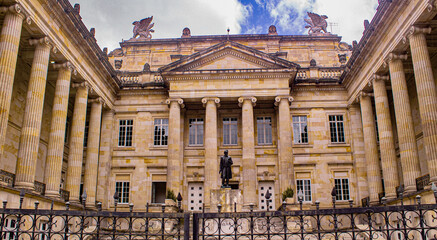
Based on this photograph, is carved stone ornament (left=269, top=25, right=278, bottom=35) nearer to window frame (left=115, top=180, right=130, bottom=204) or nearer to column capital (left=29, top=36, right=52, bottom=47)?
window frame (left=115, top=180, right=130, bottom=204)

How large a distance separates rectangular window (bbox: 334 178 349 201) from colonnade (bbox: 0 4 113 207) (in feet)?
52.0

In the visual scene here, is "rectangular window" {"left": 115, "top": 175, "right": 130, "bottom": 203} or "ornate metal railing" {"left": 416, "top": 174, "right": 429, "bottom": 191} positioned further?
"rectangular window" {"left": 115, "top": 175, "right": 130, "bottom": 203}

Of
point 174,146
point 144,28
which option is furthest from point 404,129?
point 144,28

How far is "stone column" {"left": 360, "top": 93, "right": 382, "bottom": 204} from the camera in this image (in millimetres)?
24547

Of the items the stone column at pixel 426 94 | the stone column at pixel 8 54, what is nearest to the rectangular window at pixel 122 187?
the stone column at pixel 8 54

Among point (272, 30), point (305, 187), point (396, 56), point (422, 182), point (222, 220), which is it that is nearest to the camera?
point (222, 220)

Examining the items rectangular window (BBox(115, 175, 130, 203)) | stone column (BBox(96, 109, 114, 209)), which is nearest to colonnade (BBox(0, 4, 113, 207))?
stone column (BBox(96, 109, 114, 209))

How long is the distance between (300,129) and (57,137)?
633 inches

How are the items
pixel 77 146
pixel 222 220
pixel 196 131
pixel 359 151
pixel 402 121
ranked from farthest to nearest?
pixel 196 131 → pixel 359 151 → pixel 77 146 → pixel 402 121 → pixel 222 220

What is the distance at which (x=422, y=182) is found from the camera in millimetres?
18484

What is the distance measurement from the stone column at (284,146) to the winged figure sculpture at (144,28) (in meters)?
14.9

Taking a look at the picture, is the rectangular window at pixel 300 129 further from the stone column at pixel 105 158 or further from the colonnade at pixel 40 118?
the colonnade at pixel 40 118

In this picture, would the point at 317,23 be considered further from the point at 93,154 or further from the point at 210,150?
the point at 93,154

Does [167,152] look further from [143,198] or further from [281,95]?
[281,95]
